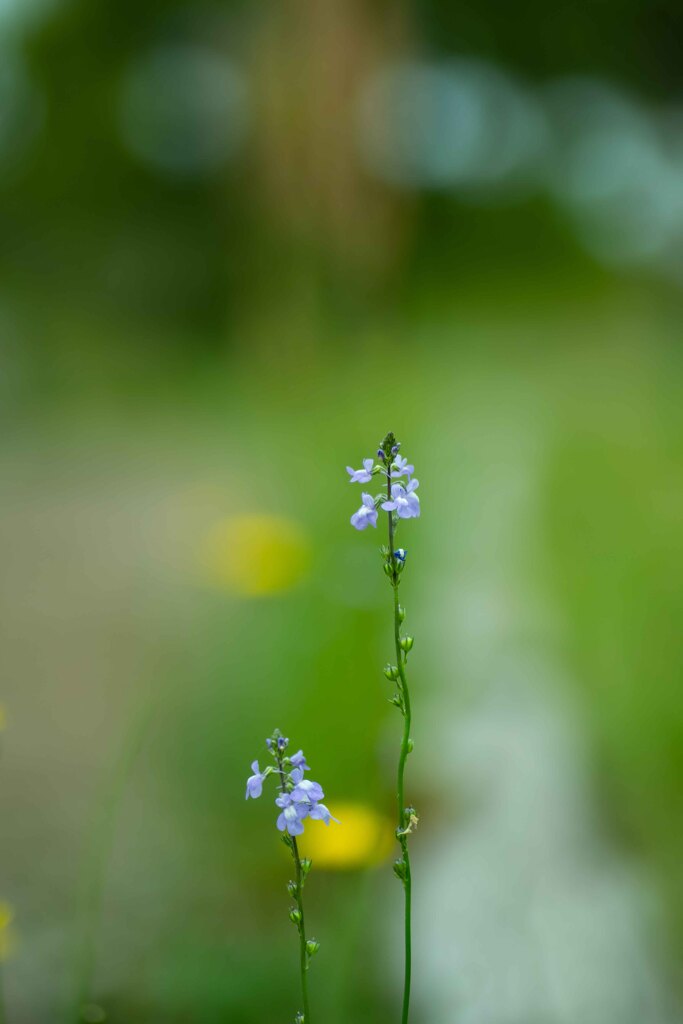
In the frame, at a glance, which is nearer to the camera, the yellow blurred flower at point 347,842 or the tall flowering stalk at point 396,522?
the tall flowering stalk at point 396,522

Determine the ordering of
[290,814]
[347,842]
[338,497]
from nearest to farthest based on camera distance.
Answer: [290,814] → [347,842] → [338,497]

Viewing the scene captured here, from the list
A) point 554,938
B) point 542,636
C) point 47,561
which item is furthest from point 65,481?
point 554,938

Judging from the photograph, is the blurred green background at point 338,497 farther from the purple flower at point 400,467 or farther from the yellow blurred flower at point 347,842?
the purple flower at point 400,467

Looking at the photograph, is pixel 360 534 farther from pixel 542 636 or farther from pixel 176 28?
pixel 176 28

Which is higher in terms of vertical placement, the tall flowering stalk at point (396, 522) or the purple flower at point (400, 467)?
the purple flower at point (400, 467)

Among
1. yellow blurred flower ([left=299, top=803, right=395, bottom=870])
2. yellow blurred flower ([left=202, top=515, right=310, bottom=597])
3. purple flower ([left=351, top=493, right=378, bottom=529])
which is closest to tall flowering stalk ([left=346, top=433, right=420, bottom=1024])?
purple flower ([left=351, top=493, right=378, bottom=529])

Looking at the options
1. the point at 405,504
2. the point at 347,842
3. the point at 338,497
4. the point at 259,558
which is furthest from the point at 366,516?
the point at 338,497

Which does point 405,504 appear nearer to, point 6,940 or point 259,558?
point 6,940

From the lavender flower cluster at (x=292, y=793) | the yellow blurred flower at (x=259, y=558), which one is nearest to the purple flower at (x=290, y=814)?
the lavender flower cluster at (x=292, y=793)

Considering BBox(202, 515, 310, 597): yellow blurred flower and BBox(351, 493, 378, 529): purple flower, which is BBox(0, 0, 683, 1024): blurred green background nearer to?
BBox(202, 515, 310, 597): yellow blurred flower
